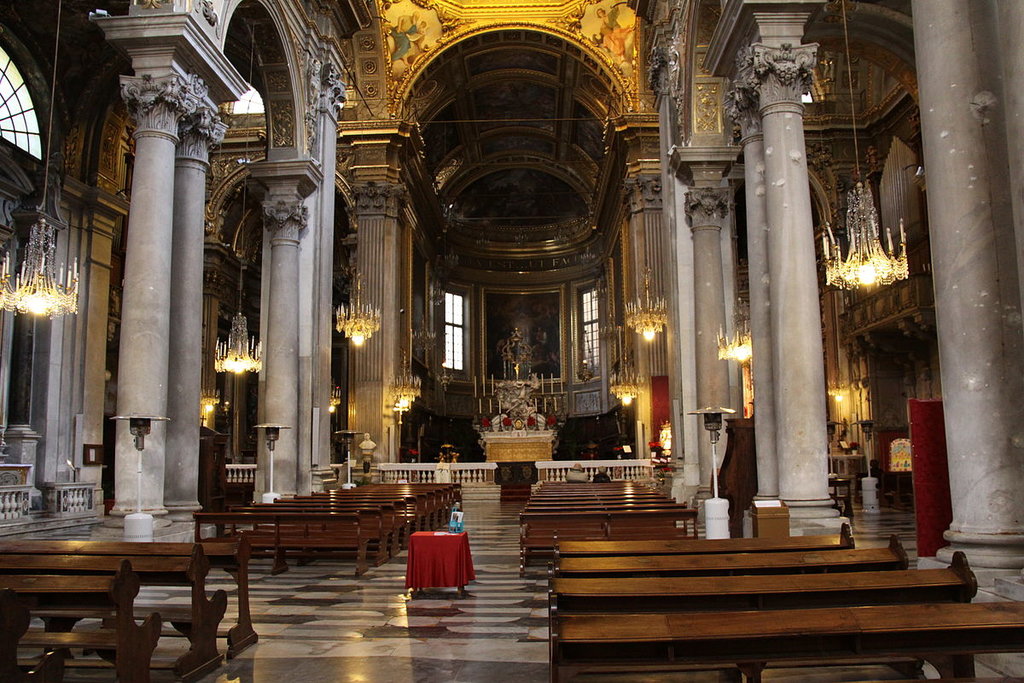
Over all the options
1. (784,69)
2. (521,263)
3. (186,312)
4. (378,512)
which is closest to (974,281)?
(784,69)

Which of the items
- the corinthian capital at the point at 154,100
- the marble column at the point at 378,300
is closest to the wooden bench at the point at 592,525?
the corinthian capital at the point at 154,100

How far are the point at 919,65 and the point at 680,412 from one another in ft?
34.6

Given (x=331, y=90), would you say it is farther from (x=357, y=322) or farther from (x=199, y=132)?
(x=357, y=322)

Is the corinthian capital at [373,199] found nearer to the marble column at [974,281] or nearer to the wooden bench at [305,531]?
the wooden bench at [305,531]

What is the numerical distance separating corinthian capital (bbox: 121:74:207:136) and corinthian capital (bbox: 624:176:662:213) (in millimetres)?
16502

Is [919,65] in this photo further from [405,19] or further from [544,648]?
[405,19]

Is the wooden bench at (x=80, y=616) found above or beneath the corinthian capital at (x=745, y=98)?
beneath

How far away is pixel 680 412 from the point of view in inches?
631

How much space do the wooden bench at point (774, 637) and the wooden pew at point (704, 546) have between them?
1.96 meters

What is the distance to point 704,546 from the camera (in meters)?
6.17

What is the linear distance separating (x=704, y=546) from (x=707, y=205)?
32.0 ft

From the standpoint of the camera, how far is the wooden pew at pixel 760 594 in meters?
4.25

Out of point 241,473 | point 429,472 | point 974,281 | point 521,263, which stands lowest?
point 429,472

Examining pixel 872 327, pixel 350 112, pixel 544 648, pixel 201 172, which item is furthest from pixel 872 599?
pixel 350 112
